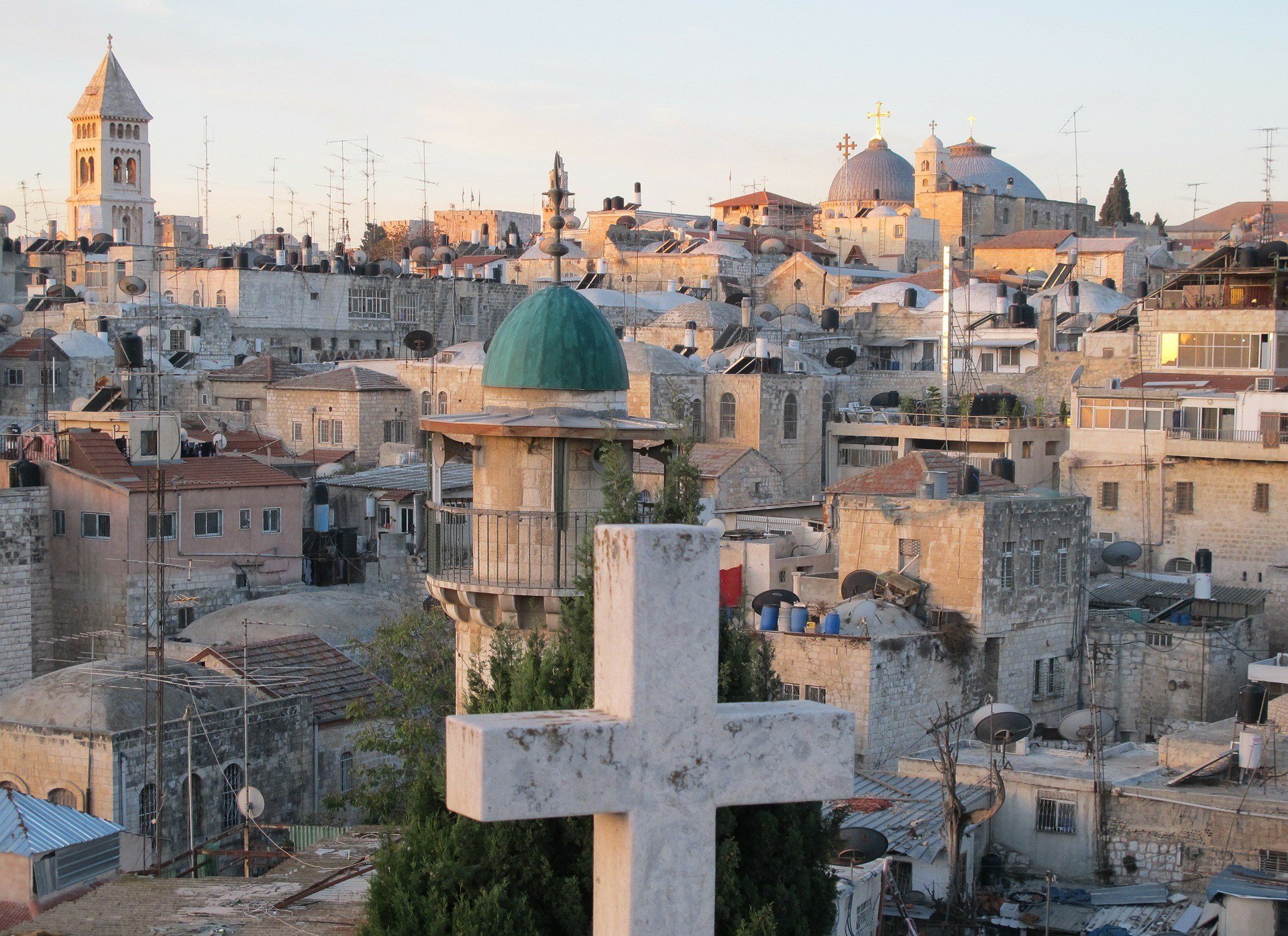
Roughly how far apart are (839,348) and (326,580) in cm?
1996

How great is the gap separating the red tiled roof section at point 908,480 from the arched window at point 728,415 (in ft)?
32.0

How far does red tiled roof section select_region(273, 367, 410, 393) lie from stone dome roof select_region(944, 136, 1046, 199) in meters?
48.0

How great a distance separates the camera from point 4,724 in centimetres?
1764

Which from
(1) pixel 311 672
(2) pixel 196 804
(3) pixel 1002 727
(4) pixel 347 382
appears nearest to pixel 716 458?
(4) pixel 347 382

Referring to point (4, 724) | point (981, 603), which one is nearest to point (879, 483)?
point (981, 603)

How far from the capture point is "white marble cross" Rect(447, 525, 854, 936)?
5.13 m

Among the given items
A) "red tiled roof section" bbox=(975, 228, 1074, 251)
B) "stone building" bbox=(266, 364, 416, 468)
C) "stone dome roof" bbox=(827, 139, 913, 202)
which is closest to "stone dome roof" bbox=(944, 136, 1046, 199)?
"stone dome roof" bbox=(827, 139, 913, 202)

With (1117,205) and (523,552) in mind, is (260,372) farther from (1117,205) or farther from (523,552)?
(1117,205)

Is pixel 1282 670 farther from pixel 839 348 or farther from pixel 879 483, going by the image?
pixel 839 348

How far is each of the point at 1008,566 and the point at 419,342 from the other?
2339cm

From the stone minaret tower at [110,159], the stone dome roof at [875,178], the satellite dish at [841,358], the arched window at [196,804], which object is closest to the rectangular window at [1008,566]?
the arched window at [196,804]

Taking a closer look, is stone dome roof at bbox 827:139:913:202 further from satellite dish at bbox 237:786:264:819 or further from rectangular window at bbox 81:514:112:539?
satellite dish at bbox 237:786:264:819

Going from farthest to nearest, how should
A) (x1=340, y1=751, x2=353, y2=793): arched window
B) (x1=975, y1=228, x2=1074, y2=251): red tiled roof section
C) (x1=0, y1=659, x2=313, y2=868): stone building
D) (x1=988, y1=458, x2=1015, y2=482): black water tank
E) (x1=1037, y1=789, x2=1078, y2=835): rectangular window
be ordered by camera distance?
1. (x1=975, y1=228, x2=1074, y2=251): red tiled roof section
2. (x1=988, y1=458, x2=1015, y2=482): black water tank
3. (x1=340, y1=751, x2=353, y2=793): arched window
4. (x1=1037, y1=789, x2=1078, y2=835): rectangular window
5. (x1=0, y1=659, x2=313, y2=868): stone building

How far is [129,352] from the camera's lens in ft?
124
